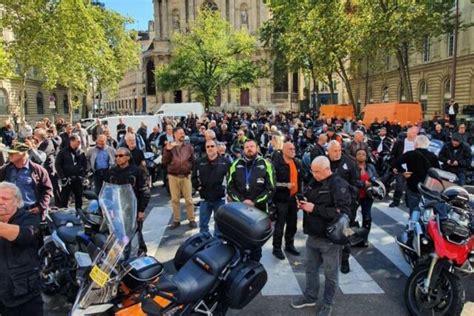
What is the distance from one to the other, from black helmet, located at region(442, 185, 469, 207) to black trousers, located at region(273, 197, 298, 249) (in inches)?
87.9

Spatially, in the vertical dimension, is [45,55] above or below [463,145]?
above

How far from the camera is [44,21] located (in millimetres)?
22625

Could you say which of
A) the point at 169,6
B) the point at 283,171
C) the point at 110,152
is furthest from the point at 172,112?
the point at 169,6

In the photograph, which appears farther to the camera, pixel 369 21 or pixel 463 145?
pixel 369 21

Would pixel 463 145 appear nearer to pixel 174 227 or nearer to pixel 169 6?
pixel 174 227

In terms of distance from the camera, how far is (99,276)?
2.85 m

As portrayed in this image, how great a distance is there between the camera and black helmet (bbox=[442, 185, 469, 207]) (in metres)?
4.42

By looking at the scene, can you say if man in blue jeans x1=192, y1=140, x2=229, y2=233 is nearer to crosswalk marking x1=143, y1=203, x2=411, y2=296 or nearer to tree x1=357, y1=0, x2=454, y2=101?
crosswalk marking x1=143, y1=203, x2=411, y2=296

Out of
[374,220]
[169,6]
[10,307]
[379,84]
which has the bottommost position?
[374,220]

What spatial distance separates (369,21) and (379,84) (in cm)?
2283

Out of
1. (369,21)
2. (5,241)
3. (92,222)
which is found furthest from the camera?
(369,21)

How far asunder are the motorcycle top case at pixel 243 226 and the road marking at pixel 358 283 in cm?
203

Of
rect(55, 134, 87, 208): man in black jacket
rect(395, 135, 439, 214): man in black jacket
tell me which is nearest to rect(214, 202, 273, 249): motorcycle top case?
rect(395, 135, 439, 214): man in black jacket

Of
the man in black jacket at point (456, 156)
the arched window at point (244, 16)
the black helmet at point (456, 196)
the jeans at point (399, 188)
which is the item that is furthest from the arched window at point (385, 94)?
the black helmet at point (456, 196)
